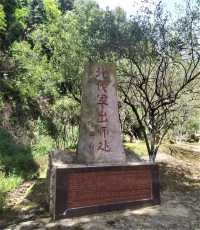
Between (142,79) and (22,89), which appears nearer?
(142,79)

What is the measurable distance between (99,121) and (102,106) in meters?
0.33

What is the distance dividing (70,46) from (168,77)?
2894 millimetres

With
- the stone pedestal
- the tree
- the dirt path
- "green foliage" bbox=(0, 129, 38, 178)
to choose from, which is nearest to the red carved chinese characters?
the stone pedestal

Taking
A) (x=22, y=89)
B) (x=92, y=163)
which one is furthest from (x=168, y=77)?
(x=22, y=89)

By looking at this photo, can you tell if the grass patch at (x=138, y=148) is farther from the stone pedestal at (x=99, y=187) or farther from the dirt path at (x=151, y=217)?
the stone pedestal at (x=99, y=187)

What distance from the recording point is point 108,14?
28.4 ft

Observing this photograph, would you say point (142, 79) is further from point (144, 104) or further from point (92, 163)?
point (92, 163)

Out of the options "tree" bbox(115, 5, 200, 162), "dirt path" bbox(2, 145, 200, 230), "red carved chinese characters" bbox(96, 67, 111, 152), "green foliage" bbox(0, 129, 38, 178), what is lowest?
"dirt path" bbox(2, 145, 200, 230)

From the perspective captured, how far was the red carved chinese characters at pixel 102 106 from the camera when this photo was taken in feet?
23.1

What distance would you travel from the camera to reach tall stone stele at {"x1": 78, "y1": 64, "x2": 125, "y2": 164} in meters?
6.95

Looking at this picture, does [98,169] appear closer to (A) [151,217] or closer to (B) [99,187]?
(B) [99,187]

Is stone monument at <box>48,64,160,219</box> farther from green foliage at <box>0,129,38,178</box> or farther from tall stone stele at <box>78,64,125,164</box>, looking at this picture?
green foliage at <box>0,129,38,178</box>

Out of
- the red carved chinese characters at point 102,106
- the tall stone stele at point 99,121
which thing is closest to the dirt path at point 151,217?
the tall stone stele at point 99,121

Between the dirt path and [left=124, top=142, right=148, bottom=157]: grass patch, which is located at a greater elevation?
[left=124, top=142, right=148, bottom=157]: grass patch
